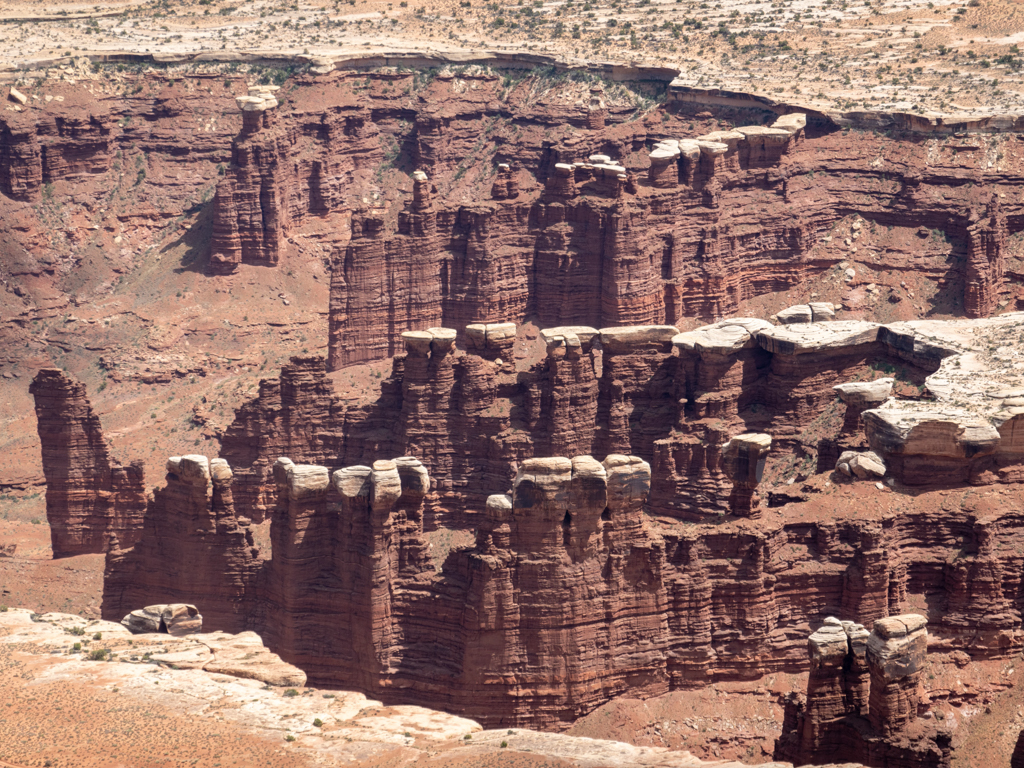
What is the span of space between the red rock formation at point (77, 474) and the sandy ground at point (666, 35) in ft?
170

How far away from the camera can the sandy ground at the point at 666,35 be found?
14438 centimetres

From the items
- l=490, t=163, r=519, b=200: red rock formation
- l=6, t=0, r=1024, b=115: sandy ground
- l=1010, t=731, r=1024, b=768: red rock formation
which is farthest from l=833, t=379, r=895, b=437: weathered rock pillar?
l=6, t=0, r=1024, b=115: sandy ground

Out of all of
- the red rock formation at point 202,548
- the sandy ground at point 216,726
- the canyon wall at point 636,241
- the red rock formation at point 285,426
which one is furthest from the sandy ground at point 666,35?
the sandy ground at point 216,726

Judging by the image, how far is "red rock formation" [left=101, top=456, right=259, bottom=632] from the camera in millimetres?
81125

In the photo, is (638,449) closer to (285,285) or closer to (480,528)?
(480,528)

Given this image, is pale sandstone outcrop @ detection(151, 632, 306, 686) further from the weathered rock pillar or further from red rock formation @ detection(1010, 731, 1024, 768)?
the weathered rock pillar

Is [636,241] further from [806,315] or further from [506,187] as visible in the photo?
[806,315]

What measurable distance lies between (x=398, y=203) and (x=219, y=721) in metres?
78.3

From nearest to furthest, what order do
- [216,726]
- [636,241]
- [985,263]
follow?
[216,726] < [636,241] < [985,263]

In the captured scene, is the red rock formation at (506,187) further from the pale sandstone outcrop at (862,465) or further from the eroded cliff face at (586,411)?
the pale sandstone outcrop at (862,465)

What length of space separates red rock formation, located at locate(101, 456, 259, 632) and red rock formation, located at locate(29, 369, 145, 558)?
13586mm

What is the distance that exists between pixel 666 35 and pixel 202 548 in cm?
8942

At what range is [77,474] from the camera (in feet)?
319

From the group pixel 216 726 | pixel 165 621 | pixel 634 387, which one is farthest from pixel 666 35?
pixel 216 726
